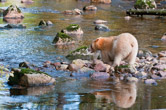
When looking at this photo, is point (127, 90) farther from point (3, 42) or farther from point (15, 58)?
point (3, 42)

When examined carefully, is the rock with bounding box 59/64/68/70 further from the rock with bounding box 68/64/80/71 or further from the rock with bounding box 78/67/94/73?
the rock with bounding box 78/67/94/73

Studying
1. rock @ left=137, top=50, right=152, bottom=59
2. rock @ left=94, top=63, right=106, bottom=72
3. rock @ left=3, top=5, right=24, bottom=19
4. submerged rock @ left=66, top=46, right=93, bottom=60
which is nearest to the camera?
rock @ left=94, top=63, right=106, bottom=72

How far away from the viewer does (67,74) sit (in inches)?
478

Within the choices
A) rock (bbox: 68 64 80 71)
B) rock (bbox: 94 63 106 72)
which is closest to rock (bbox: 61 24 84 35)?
rock (bbox: 68 64 80 71)

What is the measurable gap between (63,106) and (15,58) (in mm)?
6502

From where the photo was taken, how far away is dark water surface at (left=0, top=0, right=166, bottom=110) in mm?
8891

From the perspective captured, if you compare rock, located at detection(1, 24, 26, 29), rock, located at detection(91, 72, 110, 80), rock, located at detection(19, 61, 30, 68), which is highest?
rock, located at detection(1, 24, 26, 29)

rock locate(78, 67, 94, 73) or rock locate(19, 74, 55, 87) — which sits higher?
rock locate(19, 74, 55, 87)

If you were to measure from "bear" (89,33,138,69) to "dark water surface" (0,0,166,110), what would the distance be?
1.32m

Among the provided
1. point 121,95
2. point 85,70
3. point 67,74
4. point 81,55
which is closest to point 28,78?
point 67,74

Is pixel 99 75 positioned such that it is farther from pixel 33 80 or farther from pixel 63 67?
pixel 33 80

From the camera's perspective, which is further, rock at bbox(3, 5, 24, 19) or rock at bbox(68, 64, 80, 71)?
rock at bbox(3, 5, 24, 19)

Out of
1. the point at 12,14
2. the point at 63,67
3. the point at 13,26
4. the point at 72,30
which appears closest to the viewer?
the point at 63,67

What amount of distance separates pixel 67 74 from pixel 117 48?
183 centimetres
